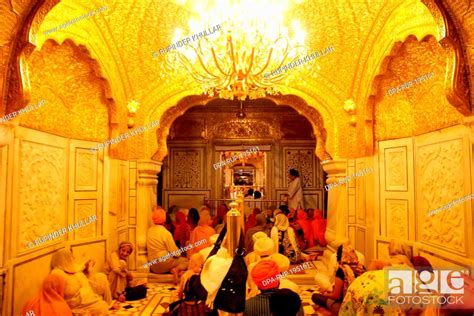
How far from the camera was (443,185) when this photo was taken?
4.02 meters

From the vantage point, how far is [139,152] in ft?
19.2

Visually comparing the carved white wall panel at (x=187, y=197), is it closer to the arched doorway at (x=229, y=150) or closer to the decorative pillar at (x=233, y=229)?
the arched doorway at (x=229, y=150)

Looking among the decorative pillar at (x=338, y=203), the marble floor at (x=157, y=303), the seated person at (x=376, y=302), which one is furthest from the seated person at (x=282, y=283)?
the decorative pillar at (x=338, y=203)

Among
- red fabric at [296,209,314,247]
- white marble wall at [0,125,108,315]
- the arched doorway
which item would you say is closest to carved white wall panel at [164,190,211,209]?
the arched doorway

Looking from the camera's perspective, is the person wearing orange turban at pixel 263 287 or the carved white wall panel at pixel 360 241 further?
the carved white wall panel at pixel 360 241

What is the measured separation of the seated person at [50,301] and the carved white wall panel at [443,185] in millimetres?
4043

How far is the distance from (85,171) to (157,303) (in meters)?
2.12

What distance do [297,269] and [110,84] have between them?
165 inches

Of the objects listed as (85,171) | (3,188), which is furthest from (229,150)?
(3,188)

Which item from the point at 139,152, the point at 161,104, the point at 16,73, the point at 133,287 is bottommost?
the point at 133,287

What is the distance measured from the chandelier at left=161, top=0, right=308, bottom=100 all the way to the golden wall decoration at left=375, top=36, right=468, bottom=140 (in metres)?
1.63

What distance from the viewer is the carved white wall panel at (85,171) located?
16.2 ft

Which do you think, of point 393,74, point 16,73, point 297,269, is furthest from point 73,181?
point 393,74

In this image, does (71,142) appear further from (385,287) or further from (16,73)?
(385,287)
